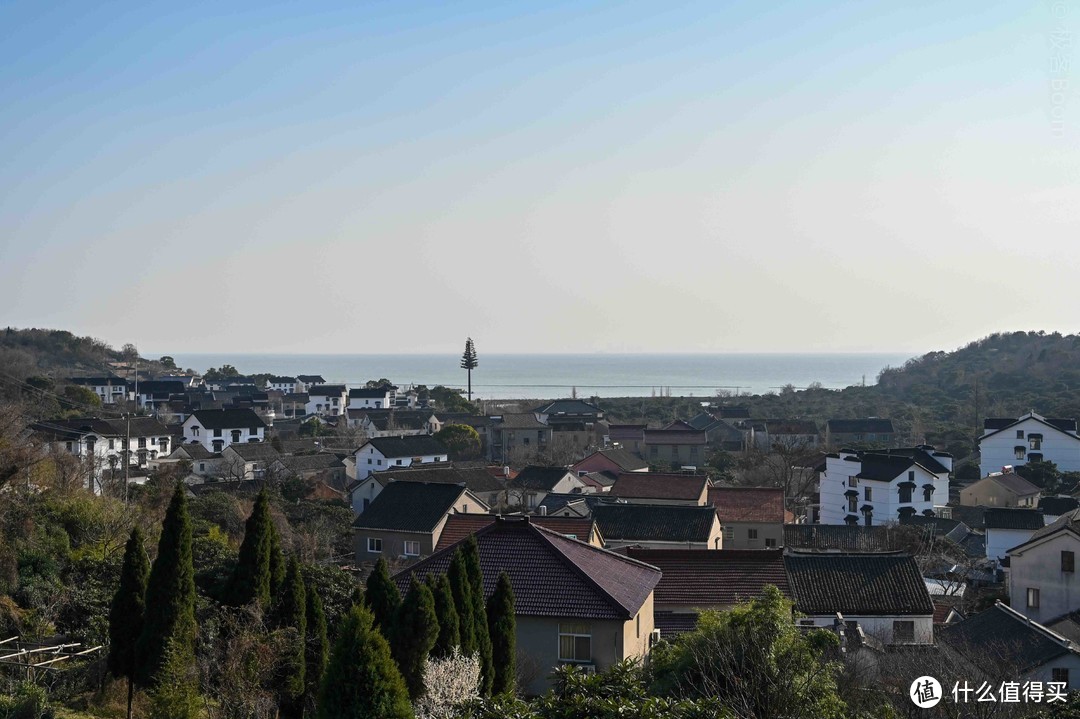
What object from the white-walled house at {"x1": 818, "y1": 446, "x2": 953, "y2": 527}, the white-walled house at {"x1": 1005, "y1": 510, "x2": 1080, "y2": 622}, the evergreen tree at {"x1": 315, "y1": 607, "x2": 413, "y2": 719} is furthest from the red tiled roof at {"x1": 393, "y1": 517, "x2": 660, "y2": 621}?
the white-walled house at {"x1": 818, "y1": 446, "x2": 953, "y2": 527}

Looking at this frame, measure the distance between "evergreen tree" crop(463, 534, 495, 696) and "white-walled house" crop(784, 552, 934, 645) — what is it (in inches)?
362

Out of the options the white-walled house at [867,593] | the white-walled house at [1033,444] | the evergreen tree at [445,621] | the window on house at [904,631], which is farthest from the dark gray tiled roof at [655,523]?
the white-walled house at [1033,444]

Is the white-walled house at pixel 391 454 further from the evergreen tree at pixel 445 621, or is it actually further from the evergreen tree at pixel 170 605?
the evergreen tree at pixel 445 621

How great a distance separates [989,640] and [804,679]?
33.8 ft

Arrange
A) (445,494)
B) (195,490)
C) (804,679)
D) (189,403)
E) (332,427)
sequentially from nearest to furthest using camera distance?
1. (804,679)
2. (445,494)
3. (195,490)
4. (332,427)
5. (189,403)

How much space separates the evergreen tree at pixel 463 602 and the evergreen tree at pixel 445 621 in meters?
0.22

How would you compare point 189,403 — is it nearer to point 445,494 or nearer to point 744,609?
point 445,494

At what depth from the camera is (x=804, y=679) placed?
35.0 ft

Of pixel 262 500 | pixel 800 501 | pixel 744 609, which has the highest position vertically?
pixel 262 500

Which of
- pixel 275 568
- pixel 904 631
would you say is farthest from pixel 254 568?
pixel 904 631

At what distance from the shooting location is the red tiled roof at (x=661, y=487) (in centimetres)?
3903

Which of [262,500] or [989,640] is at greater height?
[262,500]

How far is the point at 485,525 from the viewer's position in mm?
28875

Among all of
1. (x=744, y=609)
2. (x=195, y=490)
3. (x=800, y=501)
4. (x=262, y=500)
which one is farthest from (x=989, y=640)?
(x=195, y=490)
